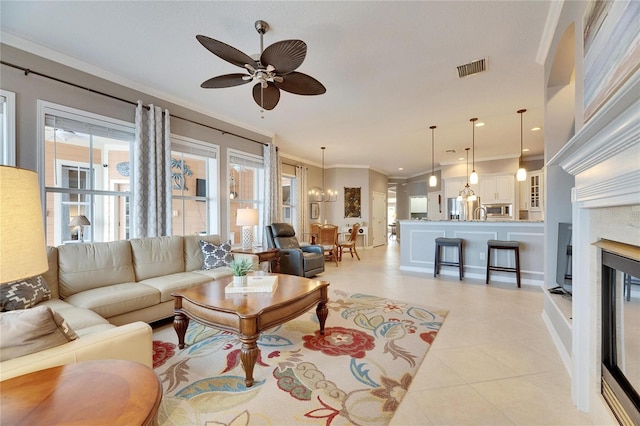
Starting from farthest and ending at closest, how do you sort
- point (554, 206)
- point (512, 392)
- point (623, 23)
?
point (554, 206), point (512, 392), point (623, 23)

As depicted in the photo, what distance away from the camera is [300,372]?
198cm

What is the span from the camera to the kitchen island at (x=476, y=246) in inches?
176

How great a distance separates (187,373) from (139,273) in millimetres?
1561

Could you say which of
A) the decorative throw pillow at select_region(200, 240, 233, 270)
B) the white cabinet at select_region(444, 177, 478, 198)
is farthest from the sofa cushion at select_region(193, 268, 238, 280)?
the white cabinet at select_region(444, 177, 478, 198)

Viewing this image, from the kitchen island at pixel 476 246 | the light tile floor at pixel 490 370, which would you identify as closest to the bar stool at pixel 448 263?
the kitchen island at pixel 476 246

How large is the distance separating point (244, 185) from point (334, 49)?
3.32m

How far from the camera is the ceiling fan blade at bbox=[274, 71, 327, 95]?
2.34 metres

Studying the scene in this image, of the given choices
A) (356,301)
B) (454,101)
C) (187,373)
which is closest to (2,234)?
(187,373)

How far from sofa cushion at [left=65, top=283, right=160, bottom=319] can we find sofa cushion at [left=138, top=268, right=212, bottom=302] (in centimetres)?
7

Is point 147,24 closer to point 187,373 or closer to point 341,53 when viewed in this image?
point 341,53

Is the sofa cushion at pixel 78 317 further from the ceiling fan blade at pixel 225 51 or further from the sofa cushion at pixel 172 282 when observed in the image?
the ceiling fan blade at pixel 225 51

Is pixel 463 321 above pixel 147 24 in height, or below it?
below

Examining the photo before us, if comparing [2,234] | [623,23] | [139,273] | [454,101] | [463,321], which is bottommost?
[463,321]

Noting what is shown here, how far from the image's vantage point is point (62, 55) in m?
2.86
